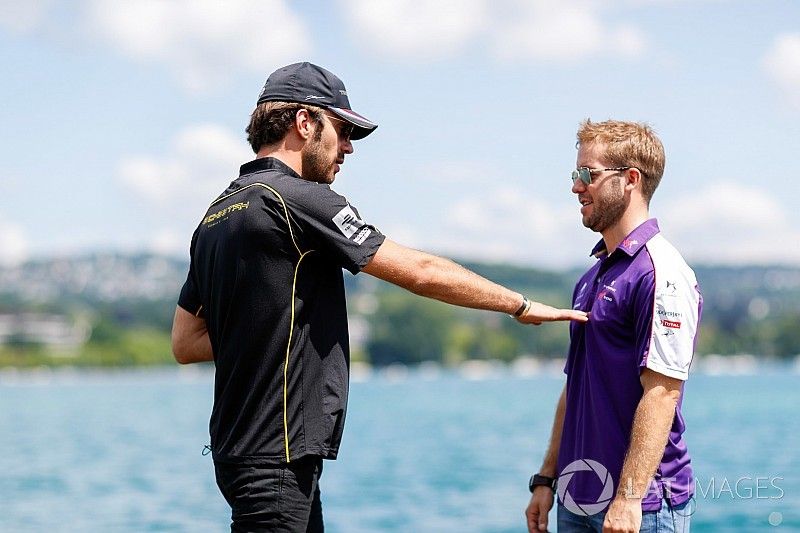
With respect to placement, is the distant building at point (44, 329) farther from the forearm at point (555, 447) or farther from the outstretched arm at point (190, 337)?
the forearm at point (555, 447)

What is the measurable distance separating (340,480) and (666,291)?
26.1 m

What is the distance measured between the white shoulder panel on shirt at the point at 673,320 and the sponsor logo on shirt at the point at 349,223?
1.21m

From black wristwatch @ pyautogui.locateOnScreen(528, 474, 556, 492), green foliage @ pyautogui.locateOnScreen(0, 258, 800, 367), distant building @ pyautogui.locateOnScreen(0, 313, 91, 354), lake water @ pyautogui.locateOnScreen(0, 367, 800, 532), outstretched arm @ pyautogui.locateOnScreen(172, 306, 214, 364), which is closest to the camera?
outstretched arm @ pyautogui.locateOnScreen(172, 306, 214, 364)

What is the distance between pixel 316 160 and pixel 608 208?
128 cm

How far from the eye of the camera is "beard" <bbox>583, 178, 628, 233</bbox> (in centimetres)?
456

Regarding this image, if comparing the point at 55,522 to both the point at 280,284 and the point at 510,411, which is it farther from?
the point at 510,411

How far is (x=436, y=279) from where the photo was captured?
14.4 feet

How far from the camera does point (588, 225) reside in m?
4.71

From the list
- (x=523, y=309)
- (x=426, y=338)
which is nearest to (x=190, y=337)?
(x=523, y=309)

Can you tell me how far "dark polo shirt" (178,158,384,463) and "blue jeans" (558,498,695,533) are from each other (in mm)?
1139

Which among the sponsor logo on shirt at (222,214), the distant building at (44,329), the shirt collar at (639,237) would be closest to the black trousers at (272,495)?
the sponsor logo on shirt at (222,214)

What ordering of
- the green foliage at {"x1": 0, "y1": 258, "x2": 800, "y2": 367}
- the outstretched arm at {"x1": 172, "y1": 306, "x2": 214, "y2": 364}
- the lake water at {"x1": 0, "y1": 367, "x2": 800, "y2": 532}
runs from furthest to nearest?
the green foliage at {"x1": 0, "y1": 258, "x2": 800, "y2": 367} → the lake water at {"x1": 0, "y1": 367, "x2": 800, "y2": 532} → the outstretched arm at {"x1": 172, "y1": 306, "x2": 214, "y2": 364}

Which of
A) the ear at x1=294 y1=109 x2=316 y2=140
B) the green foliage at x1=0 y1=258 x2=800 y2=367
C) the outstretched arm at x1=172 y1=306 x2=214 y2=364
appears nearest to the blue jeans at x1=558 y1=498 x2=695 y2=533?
the outstretched arm at x1=172 y1=306 x2=214 y2=364

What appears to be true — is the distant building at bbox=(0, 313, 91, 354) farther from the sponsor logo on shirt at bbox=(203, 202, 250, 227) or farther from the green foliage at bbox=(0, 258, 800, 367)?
the sponsor logo on shirt at bbox=(203, 202, 250, 227)
